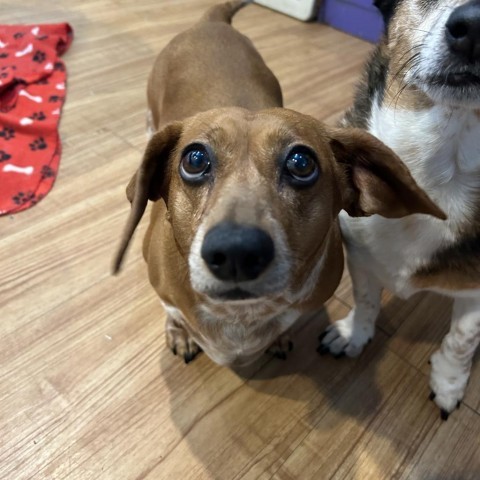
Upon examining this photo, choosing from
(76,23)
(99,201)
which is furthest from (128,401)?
(76,23)

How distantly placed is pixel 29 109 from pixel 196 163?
169 cm

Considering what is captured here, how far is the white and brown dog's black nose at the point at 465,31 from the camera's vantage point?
33.0 inches

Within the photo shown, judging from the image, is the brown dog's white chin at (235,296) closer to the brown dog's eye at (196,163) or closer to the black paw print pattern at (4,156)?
the brown dog's eye at (196,163)

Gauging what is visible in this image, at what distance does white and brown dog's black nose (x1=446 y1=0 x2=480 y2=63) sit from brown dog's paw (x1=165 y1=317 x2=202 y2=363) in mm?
1037

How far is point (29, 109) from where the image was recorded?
92.4 inches

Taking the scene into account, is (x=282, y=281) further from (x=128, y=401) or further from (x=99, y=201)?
(x=99, y=201)

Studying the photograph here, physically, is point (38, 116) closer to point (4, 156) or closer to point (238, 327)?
point (4, 156)

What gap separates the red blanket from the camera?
1995 millimetres

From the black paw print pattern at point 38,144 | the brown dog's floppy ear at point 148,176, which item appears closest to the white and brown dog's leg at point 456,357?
the brown dog's floppy ear at point 148,176

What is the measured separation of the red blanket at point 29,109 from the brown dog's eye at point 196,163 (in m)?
1.14

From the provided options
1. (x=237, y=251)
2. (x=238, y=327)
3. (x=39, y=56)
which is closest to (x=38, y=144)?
(x=39, y=56)

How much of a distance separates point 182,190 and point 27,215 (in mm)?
1085

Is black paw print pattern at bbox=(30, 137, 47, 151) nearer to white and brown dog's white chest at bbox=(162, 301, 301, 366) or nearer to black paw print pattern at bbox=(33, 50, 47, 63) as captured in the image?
black paw print pattern at bbox=(33, 50, 47, 63)

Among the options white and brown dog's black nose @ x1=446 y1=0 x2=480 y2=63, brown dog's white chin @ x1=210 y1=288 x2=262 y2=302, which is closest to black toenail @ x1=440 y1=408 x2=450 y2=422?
brown dog's white chin @ x1=210 y1=288 x2=262 y2=302
